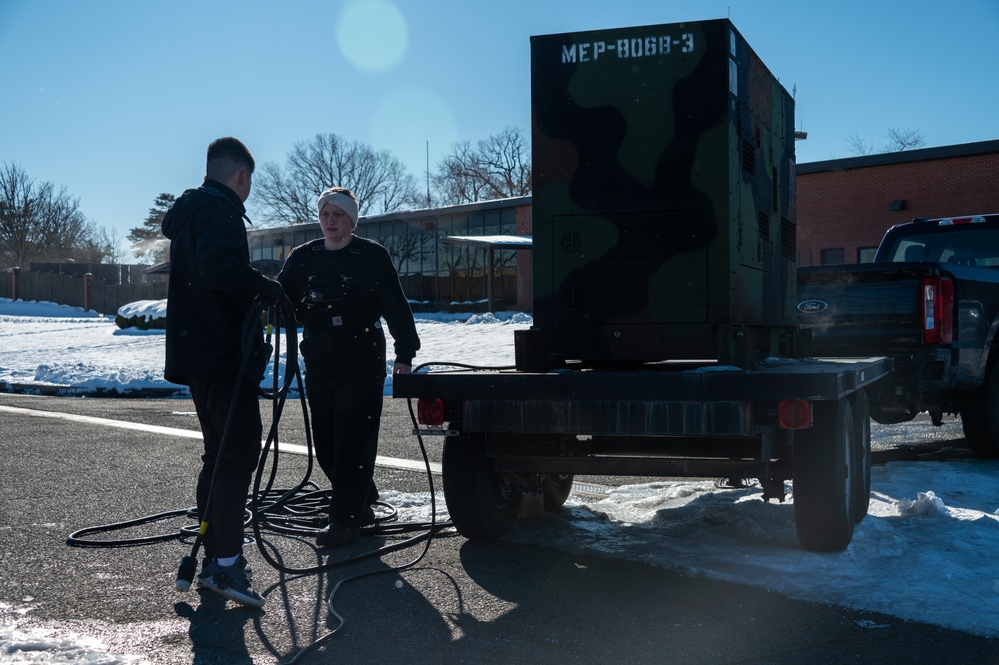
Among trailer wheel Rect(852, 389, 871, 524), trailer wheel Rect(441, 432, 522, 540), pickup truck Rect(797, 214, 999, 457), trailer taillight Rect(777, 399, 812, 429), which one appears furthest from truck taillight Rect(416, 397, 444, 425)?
pickup truck Rect(797, 214, 999, 457)

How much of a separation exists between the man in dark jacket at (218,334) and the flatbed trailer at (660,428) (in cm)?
96

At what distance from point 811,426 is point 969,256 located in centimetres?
592

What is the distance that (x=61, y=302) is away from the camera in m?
52.8

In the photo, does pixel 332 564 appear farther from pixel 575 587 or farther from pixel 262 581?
pixel 575 587

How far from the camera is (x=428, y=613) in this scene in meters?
4.03

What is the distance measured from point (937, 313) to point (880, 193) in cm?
2495

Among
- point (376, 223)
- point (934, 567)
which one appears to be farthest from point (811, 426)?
point (376, 223)

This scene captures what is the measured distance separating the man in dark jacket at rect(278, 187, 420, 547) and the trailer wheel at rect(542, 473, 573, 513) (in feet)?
3.42

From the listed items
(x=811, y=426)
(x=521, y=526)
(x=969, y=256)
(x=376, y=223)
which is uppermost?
(x=376, y=223)

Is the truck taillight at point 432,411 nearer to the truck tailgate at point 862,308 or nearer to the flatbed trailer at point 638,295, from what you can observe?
the flatbed trailer at point 638,295

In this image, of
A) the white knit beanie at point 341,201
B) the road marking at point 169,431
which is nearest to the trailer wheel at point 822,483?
the white knit beanie at point 341,201

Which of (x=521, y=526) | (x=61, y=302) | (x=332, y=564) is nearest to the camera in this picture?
(x=332, y=564)

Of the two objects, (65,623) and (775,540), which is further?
(775,540)

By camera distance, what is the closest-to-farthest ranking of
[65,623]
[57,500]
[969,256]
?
[65,623], [57,500], [969,256]
